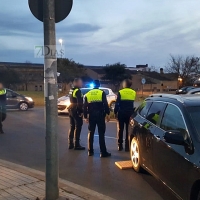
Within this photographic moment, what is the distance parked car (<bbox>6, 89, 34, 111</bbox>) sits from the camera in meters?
23.8

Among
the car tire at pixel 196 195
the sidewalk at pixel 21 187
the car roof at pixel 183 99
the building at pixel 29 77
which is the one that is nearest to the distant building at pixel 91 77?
the building at pixel 29 77

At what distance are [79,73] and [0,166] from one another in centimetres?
5614

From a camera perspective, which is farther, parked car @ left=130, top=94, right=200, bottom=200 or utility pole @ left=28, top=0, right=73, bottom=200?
utility pole @ left=28, top=0, right=73, bottom=200

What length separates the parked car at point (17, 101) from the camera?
2380 cm

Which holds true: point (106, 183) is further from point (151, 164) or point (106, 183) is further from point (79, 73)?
point (79, 73)

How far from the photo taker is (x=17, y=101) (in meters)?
24.0

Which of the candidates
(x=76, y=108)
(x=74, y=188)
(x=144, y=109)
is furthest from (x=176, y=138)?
(x=76, y=108)

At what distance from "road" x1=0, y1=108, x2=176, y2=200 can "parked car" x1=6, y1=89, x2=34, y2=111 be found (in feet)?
35.6

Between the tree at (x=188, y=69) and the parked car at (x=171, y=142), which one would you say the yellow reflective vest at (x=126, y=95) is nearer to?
the parked car at (x=171, y=142)

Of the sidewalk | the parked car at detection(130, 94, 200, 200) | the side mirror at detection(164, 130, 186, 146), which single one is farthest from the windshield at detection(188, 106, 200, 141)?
the sidewalk

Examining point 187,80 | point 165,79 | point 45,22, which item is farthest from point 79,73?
point 45,22

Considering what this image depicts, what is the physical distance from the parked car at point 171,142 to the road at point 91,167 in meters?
0.34

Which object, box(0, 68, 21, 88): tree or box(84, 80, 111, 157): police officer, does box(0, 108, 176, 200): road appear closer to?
box(84, 80, 111, 157): police officer

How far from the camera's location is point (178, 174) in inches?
194
